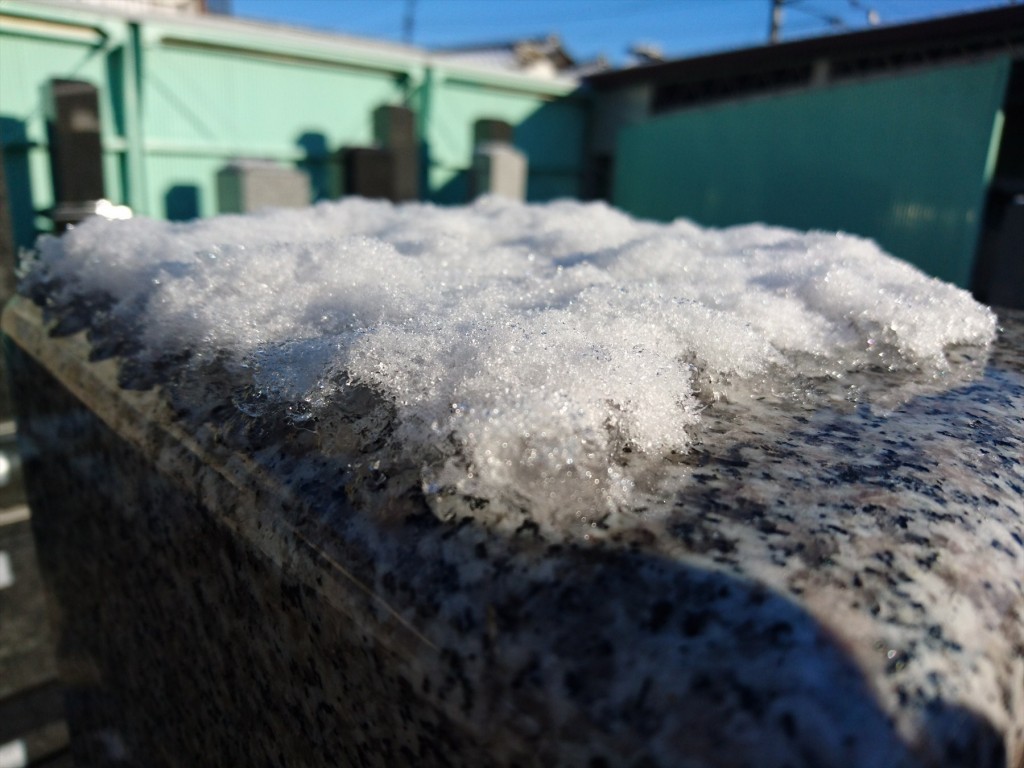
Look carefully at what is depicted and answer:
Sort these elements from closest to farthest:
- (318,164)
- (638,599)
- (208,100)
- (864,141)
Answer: (638,599)
(864,141)
(208,100)
(318,164)

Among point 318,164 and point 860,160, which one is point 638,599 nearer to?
point 860,160

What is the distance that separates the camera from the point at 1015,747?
1.78 ft

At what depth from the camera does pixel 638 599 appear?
532 mm

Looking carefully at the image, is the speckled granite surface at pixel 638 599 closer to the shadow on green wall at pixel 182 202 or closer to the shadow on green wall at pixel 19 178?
the shadow on green wall at pixel 19 178

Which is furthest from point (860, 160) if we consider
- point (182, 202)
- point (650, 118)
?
point (182, 202)

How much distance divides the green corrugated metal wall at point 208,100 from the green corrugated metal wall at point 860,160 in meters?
2.96

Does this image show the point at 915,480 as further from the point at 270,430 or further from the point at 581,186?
the point at 581,186

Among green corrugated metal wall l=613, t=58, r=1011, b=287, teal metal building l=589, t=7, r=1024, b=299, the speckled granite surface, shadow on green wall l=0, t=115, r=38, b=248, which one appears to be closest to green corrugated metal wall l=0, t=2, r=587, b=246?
shadow on green wall l=0, t=115, r=38, b=248

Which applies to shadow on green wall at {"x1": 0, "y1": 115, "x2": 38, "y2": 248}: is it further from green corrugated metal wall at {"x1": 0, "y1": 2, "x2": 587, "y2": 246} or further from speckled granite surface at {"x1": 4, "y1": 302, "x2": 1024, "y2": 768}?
speckled granite surface at {"x1": 4, "y1": 302, "x2": 1024, "y2": 768}

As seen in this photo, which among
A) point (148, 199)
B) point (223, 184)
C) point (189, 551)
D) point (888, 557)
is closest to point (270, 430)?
point (189, 551)

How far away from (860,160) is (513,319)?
24.7 ft

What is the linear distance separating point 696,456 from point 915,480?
213 millimetres

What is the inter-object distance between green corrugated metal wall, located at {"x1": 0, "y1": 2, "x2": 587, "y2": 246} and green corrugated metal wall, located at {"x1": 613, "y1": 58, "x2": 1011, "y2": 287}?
2965 millimetres

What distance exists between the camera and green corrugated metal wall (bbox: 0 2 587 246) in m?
6.55
